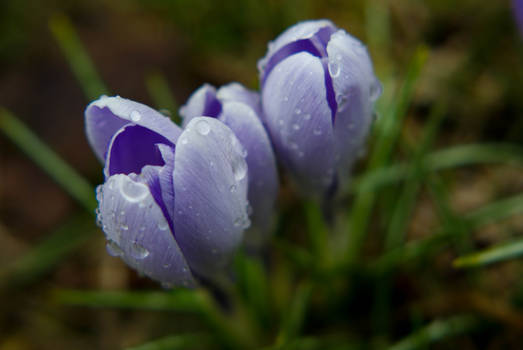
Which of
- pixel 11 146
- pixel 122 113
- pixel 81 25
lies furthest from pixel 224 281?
pixel 81 25

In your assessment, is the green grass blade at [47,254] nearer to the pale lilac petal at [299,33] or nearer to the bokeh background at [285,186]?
the bokeh background at [285,186]

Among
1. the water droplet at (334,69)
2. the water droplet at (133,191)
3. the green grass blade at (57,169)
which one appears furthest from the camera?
the green grass blade at (57,169)

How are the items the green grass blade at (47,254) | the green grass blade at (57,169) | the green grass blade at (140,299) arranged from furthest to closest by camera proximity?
the green grass blade at (47,254)
the green grass blade at (57,169)
the green grass blade at (140,299)

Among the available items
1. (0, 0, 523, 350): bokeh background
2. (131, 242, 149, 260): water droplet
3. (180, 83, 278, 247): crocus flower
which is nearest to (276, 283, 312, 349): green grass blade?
(0, 0, 523, 350): bokeh background

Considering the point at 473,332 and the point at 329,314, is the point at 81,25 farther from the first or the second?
the point at 473,332

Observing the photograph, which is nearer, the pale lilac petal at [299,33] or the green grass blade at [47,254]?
the pale lilac petal at [299,33]

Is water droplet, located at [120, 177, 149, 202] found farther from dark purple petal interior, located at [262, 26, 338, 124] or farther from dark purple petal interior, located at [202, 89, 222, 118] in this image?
dark purple petal interior, located at [262, 26, 338, 124]

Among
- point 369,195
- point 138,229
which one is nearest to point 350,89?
point 138,229

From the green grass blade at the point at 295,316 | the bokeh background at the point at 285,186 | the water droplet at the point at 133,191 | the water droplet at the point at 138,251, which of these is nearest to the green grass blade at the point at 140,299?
the bokeh background at the point at 285,186
